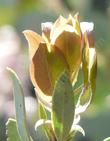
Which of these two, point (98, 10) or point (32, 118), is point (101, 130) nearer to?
point (32, 118)

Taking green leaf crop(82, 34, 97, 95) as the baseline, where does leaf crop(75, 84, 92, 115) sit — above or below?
below

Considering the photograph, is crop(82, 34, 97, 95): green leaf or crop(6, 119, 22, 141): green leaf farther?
crop(6, 119, 22, 141): green leaf

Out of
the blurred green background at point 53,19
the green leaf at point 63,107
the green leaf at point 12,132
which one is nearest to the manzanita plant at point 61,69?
the green leaf at point 63,107

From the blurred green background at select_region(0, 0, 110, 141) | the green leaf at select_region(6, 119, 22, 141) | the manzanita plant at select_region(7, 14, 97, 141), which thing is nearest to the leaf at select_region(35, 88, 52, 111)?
the manzanita plant at select_region(7, 14, 97, 141)

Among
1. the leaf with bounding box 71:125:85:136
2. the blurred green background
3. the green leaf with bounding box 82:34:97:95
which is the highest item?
the green leaf with bounding box 82:34:97:95

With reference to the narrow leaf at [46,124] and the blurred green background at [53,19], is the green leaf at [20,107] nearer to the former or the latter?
the narrow leaf at [46,124]

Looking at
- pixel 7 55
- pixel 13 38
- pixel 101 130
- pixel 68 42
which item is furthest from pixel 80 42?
pixel 13 38

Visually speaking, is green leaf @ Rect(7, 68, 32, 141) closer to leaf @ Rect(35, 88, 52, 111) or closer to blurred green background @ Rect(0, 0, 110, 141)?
leaf @ Rect(35, 88, 52, 111)

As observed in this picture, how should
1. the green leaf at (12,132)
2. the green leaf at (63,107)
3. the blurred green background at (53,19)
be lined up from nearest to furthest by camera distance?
1. the green leaf at (63,107)
2. the green leaf at (12,132)
3. the blurred green background at (53,19)
